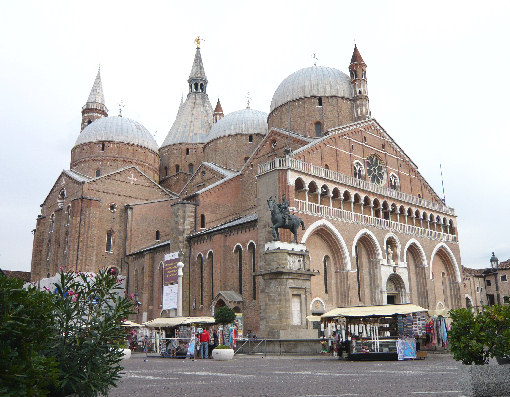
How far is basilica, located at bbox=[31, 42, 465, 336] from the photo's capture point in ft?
96.0

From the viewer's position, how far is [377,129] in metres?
37.5

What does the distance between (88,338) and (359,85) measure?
37540 mm

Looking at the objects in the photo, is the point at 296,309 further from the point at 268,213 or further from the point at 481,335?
the point at 481,335

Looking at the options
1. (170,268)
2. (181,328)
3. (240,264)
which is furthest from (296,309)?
(170,268)

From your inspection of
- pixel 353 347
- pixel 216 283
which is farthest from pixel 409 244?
pixel 353 347

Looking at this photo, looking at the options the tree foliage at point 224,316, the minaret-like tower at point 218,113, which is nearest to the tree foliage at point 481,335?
the tree foliage at point 224,316

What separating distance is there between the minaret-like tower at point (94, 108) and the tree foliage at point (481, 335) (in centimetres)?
5688

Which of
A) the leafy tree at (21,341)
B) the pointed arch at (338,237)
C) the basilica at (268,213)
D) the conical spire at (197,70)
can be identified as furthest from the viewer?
the conical spire at (197,70)

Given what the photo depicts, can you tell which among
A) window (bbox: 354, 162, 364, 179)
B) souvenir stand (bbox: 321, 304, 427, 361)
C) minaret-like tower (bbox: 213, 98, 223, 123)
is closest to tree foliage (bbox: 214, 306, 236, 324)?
souvenir stand (bbox: 321, 304, 427, 361)

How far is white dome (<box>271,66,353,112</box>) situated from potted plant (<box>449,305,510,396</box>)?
110ft

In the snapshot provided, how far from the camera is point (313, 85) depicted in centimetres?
3950

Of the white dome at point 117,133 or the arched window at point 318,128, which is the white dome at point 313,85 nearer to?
the arched window at point 318,128

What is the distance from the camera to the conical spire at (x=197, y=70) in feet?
194

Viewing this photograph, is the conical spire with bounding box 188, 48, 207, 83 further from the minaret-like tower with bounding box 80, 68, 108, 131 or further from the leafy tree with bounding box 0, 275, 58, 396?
the leafy tree with bounding box 0, 275, 58, 396
